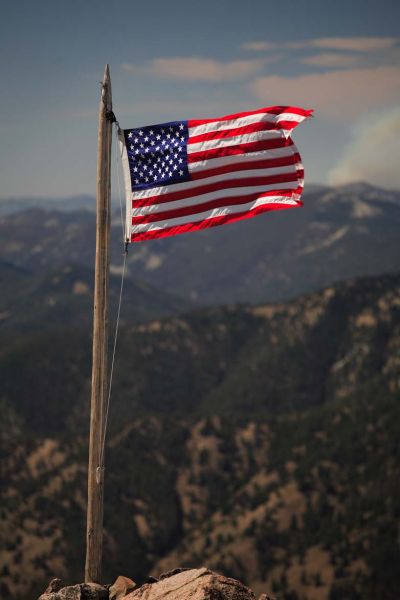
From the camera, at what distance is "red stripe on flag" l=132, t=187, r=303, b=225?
21.1 metres

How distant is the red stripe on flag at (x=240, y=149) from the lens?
21750mm

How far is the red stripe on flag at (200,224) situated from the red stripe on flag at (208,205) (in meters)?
0.34

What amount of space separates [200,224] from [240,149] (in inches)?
106

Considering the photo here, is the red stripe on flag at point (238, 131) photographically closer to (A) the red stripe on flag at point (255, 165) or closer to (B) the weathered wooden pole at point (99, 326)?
(A) the red stripe on flag at point (255, 165)

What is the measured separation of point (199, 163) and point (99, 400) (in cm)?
786

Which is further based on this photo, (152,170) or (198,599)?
(152,170)

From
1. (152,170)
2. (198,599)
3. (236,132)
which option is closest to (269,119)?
(236,132)

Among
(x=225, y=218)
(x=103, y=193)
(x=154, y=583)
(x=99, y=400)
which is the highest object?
(x=103, y=193)

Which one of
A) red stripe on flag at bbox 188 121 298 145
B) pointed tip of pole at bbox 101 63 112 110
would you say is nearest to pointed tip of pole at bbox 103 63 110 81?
pointed tip of pole at bbox 101 63 112 110

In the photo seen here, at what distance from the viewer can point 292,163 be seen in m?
22.8

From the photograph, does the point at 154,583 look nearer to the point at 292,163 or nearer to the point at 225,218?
the point at 225,218

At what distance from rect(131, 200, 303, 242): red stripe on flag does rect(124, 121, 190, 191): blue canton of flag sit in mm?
1361

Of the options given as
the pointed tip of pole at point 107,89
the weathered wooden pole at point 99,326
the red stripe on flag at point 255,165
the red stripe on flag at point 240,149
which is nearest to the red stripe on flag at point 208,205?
the red stripe on flag at point 255,165

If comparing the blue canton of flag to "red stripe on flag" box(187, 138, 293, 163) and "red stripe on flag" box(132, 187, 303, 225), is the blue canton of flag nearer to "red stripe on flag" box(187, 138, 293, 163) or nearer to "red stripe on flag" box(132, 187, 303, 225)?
"red stripe on flag" box(187, 138, 293, 163)
